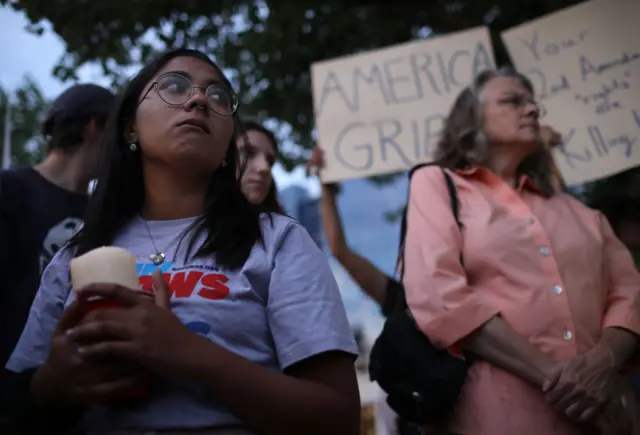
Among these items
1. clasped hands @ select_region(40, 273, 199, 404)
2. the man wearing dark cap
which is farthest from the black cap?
→ clasped hands @ select_region(40, 273, 199, 404)

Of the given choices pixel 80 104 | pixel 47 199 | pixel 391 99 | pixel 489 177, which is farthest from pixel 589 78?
pixel 47 199

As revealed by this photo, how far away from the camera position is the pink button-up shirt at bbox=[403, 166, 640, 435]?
1.82 meters

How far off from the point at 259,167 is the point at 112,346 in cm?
161

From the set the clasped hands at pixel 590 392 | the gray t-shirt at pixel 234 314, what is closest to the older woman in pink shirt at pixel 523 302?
the clasped hands at pixel 590 392

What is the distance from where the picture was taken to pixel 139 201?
1692 mm

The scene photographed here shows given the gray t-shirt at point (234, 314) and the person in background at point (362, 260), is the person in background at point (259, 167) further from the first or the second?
the gray t-shirt at point (234, 314)

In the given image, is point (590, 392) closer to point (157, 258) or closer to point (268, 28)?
point (157, 258)

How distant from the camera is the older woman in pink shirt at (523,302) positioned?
5.87ft

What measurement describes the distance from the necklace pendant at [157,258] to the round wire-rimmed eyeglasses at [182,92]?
0.35m

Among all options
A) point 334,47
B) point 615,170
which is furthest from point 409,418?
point 334,47

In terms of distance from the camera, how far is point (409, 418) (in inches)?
76.8

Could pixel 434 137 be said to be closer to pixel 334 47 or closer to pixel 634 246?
pixel 634 246

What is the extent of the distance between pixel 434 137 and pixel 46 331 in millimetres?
2086

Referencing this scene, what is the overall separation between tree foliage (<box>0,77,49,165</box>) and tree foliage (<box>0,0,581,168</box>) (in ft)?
19.2
